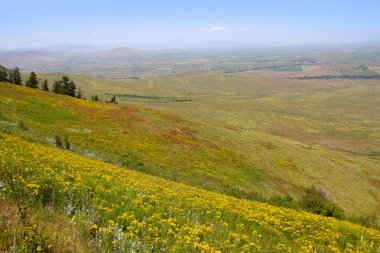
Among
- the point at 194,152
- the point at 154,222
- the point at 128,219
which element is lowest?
the point at 194,152

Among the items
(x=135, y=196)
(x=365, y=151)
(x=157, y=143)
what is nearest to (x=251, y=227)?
(x=135, y=196)

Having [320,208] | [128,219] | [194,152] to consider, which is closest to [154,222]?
[128,219]

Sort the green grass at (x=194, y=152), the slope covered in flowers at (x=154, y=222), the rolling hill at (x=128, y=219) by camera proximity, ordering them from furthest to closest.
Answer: the green grass at (x=194, y=152)
the slope covered in flowers at (x=154, y=222)
the rolling hill at (x=128, y=219)

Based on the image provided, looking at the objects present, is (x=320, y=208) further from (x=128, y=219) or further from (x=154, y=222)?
(x=128, y=219)

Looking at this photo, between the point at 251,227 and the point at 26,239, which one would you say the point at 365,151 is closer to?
the point at 251,227

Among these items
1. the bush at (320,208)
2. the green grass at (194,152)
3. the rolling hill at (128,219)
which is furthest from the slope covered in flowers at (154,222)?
the green grass at (194,152)

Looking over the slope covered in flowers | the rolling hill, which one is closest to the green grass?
the rolling hill

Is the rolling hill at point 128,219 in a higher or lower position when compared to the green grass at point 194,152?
higher

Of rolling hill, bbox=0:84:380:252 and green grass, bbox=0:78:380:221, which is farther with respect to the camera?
green grass, bbox=0:78:380:221

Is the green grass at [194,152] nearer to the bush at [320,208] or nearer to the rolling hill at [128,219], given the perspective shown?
the bush at [320,208]

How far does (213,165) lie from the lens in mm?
45531

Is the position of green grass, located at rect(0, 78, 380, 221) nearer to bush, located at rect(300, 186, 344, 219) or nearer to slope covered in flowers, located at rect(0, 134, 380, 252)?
bush, located at rect(300, 186, 344, 219)

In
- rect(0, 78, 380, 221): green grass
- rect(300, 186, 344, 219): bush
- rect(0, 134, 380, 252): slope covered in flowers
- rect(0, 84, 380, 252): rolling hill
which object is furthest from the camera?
rect(0, 78, 380, 221): green grass

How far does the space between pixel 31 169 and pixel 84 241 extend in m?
6.33
